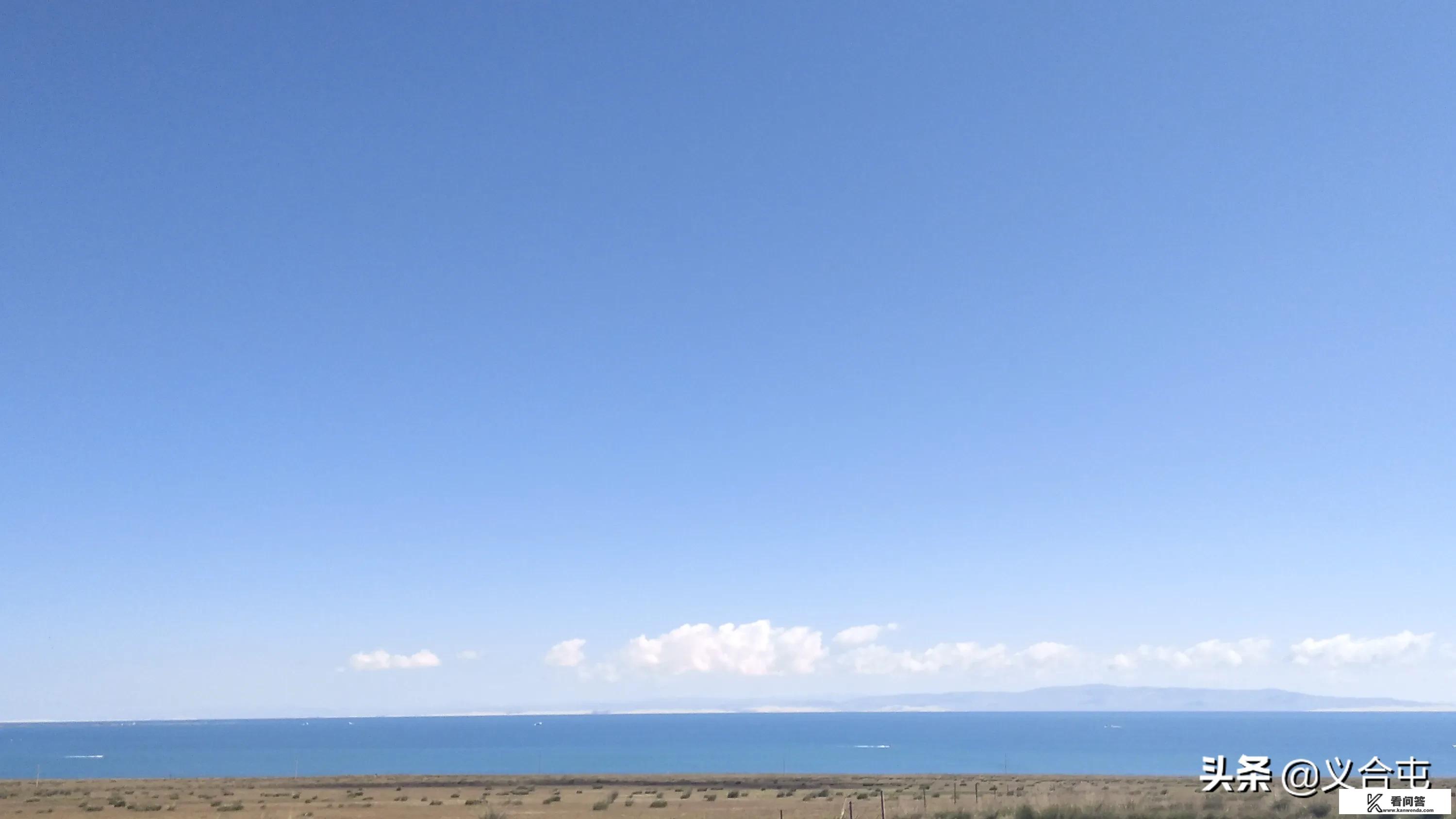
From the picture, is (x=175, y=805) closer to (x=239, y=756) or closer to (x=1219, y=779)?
(x=1219, y=779)

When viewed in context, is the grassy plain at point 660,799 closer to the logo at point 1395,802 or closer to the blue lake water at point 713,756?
the logo at point 1395,802

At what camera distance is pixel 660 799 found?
4541 centimetres

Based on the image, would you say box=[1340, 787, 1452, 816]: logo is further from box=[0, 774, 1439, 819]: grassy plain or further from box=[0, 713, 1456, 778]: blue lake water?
box=[0, 713, 1456, 778]: blue lake water

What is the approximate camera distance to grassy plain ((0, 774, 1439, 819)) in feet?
84.6

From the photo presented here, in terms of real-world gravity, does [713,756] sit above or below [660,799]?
below

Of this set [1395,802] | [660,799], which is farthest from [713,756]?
[1395,802]

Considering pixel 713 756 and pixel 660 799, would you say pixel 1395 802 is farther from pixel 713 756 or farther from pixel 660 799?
pixel 713 756

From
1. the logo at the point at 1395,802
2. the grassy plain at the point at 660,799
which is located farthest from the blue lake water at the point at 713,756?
the logo at the point at 1395,802

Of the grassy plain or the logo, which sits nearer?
the logo

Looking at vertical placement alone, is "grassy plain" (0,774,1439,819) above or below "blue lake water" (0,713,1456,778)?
above

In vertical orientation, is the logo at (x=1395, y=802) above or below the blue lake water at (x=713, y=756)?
above

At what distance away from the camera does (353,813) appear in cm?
3775

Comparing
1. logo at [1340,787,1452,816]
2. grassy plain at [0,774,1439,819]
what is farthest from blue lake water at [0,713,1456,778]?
logo at [1340,787,1452,816]

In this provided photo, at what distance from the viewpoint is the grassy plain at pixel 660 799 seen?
25.8 metres
